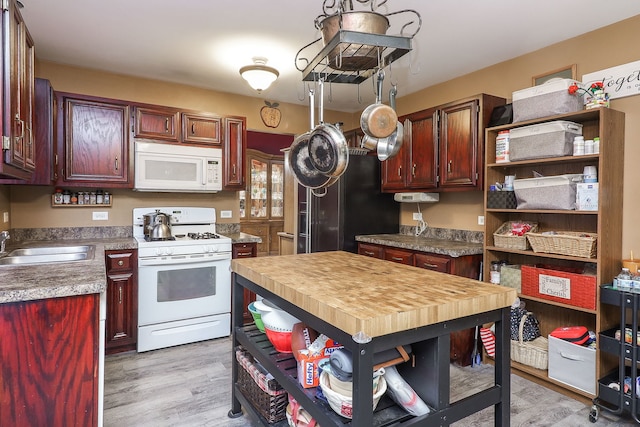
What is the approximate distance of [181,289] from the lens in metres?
3.32

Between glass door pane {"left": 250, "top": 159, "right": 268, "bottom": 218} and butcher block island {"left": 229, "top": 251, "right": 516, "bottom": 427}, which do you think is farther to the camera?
glass door pane {"left": 250, "top": 159, "right": 268, "bottom": 218}

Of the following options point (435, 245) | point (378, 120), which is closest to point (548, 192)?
point (435, 245)

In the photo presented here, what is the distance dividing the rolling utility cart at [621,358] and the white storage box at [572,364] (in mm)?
81

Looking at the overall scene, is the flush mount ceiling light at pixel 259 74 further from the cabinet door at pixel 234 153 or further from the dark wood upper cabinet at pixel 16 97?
the dark wood upper cabinet at pixel 16 97

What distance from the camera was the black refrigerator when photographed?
3984mm

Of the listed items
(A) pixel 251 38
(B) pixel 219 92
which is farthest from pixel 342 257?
(B) pixel 219 92

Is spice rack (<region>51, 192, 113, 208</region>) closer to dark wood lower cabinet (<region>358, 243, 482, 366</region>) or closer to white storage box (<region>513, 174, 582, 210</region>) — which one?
dark wood lower cabinet (<region>358, 243, 482, 366</region>)

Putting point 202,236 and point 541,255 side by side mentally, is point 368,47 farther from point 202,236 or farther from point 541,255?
point 202,236

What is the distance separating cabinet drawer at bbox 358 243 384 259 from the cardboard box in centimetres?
170

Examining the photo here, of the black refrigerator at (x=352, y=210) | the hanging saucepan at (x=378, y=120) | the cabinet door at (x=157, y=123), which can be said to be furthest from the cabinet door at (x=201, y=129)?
the hanging saucepan at (x=378, y=120)

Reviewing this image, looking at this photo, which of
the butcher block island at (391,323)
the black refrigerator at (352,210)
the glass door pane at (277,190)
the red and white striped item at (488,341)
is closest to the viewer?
the butcher block island at (391,323)

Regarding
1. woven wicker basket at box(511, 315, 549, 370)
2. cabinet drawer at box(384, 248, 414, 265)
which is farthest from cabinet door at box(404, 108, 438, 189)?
woven wicker basket at box(511, 315, 549, 370)

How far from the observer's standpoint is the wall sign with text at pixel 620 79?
246 cm

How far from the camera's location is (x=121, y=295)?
3102mm
